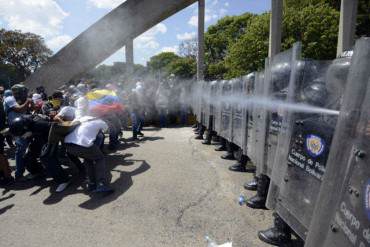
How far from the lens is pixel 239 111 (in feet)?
19.5

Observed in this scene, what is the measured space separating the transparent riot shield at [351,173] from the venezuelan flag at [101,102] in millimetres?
6086

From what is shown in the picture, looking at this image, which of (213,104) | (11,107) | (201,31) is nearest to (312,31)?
(201,31)

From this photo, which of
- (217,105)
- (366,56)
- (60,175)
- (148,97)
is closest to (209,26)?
Answer: (148,97)

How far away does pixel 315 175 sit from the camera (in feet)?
7.80

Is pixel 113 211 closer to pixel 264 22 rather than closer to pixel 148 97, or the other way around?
pixel 148 97

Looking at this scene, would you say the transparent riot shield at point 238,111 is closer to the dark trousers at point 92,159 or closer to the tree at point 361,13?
the dark trousers at point 92,159

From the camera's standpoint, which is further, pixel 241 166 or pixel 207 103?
pixel 207 103

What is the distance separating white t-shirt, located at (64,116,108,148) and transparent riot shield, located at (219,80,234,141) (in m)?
2.87

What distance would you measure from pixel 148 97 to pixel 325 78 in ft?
33.7

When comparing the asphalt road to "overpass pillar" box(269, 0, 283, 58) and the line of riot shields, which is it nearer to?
the line of riot shields

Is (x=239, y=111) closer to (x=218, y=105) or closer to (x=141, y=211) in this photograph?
(x=218, y=105)

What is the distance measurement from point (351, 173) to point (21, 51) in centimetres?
4817

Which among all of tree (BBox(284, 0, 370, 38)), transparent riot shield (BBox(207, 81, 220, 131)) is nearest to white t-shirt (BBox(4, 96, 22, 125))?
transparent riot shield (BBox(207, 81, 220, 131))

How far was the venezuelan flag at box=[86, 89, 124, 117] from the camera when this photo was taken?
7043mm
